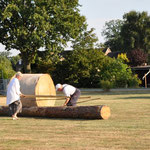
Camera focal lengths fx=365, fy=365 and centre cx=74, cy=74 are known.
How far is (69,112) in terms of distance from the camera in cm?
1412

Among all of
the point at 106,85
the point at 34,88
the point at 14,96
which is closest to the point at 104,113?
the point at 14,96

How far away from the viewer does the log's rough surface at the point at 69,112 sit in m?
13.5

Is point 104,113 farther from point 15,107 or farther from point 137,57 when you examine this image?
point 137,57

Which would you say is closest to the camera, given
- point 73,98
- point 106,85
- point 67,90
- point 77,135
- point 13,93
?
point 77,135

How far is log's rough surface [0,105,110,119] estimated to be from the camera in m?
13.5

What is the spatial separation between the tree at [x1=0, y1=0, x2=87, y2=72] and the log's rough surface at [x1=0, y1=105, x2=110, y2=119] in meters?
26.6

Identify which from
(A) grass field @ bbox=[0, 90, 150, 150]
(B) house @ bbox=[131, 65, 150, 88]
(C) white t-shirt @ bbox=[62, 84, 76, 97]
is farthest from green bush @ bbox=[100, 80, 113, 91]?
(A) grass field @ bbox=[0, 90, 150, 150]

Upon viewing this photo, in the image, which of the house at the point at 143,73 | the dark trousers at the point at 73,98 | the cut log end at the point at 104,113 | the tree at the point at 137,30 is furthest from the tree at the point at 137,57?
the cut log end at the point at 104,113

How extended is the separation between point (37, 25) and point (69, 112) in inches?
1143

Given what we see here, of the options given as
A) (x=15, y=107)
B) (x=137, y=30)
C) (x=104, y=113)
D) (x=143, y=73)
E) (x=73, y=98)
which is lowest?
(x=104, y=113)

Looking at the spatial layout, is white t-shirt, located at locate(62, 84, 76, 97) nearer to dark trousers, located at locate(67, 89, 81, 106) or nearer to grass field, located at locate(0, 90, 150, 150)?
dark trousers, located at locate(67, 89, 81, 106)

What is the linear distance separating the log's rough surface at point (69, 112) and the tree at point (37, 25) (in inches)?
1048

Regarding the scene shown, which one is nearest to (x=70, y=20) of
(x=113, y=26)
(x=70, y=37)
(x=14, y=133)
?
(x=70, y=37)

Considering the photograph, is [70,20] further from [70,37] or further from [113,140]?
[113,140]
